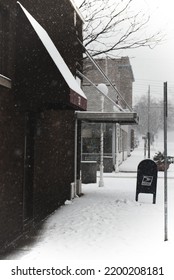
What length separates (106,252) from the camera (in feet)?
24.1

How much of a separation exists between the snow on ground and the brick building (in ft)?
1.93

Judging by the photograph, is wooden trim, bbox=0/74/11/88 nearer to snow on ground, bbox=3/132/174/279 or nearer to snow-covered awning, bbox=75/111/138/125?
snow on ground, bbox=3/132/174/279

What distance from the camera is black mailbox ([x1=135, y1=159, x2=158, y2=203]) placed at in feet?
43.0

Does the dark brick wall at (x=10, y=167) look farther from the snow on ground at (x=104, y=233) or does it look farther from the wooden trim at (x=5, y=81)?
the snow on ground at (x=104, y=233)

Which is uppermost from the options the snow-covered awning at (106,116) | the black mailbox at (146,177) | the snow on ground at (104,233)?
the snow-covered awning at (106,116)

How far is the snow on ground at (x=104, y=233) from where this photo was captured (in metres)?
7.23

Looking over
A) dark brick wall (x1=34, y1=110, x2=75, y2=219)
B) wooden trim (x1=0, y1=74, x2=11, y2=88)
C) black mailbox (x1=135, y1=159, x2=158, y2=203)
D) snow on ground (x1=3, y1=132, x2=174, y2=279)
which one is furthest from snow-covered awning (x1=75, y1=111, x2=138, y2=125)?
wooden trim (x1=0, y1=74, x2=11, y2=88)

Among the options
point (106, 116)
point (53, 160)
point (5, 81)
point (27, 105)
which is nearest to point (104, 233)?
point (27, 105)

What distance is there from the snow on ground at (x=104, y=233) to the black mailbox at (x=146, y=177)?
411mm

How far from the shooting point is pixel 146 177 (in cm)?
1323

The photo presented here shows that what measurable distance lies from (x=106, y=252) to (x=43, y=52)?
12.3ft

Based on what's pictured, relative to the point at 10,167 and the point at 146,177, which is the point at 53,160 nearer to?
the point at 146,177

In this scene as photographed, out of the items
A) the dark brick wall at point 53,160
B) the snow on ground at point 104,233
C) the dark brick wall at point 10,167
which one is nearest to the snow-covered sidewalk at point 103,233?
the snow on ground at point 104,233

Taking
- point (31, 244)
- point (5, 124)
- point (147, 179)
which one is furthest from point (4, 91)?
point (147, 179)
